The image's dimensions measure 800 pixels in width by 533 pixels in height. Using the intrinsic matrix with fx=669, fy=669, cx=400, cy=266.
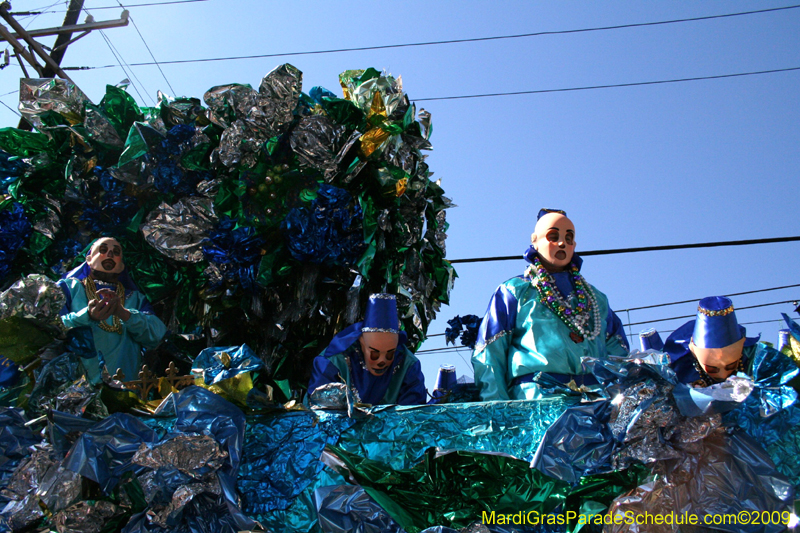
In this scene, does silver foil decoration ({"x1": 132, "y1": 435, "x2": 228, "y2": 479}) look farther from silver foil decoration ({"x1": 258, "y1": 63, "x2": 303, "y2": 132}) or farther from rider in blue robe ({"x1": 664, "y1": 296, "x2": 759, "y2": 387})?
silver foil decoration ({"x1": 258, "y1": 63, "x2": 303, "y2": 132})

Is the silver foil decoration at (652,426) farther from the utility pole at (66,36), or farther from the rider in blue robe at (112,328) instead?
the utility pole at (66,36)

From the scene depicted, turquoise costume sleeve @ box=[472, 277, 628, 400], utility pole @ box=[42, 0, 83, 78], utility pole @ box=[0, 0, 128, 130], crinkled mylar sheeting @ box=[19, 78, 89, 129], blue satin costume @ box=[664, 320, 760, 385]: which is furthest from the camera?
utility pole @ box=[42, 0, 83, 78]

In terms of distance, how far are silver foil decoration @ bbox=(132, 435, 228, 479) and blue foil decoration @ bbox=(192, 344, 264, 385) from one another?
9.8 inches

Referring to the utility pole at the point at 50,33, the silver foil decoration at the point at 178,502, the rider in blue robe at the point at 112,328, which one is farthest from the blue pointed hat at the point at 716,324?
the utility pole at the point at 50,33

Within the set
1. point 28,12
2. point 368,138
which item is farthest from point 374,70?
point 28,12

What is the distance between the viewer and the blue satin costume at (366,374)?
7.84 ft

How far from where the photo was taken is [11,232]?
2.90m

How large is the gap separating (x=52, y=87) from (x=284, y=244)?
1.30m

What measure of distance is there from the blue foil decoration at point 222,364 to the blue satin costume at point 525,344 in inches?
31.7

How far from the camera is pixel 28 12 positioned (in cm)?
596

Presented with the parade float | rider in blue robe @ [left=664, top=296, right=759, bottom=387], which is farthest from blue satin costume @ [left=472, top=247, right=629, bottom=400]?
rider in blue robe @ [left=664, top=296, right=759, bottom=387]

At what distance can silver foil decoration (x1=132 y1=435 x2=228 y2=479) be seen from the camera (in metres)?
1.67

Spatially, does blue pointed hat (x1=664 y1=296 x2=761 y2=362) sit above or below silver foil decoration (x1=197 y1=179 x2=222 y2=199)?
below

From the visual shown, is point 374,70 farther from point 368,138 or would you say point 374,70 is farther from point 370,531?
point 370,531
